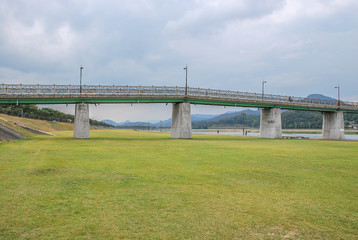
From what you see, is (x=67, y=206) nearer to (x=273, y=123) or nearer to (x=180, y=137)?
(x=180, y=137)

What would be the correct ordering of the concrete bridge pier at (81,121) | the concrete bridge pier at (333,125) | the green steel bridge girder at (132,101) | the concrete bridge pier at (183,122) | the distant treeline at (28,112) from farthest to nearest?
the distant treeline at (28,112) < the concrete bridge pier at (333,125) < the concrete bridge pier at (183,122) < the concrete bridge pier at (81,121) < the green steel bridge girder at (132,101)

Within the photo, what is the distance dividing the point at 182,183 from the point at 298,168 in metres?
8.22

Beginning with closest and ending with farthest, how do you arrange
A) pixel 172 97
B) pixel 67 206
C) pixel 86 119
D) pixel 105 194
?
pixel 67 206
pixel 105 194
pixel 86 119
pixel 172 97

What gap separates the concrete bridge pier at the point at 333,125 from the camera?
6900 cm

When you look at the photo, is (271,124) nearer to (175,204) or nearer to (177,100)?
(177,100)

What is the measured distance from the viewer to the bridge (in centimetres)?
4612

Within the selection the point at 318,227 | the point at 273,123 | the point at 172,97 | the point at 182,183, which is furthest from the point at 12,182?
the point at 273,123

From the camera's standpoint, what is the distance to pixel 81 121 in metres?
47.5

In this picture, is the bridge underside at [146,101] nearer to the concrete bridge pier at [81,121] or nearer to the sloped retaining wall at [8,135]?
the concrete bridge pier at [81,121]

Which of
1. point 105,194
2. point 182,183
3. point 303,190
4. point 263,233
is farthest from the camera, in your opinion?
point 182,183

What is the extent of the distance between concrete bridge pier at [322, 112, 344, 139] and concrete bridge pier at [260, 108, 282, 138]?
18.1 meters

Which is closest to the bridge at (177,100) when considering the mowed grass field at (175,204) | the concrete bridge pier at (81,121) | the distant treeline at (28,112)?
the concrete bridge pier at (81,121)

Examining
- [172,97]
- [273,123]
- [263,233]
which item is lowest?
[263,233]

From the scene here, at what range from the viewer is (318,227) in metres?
6.98
